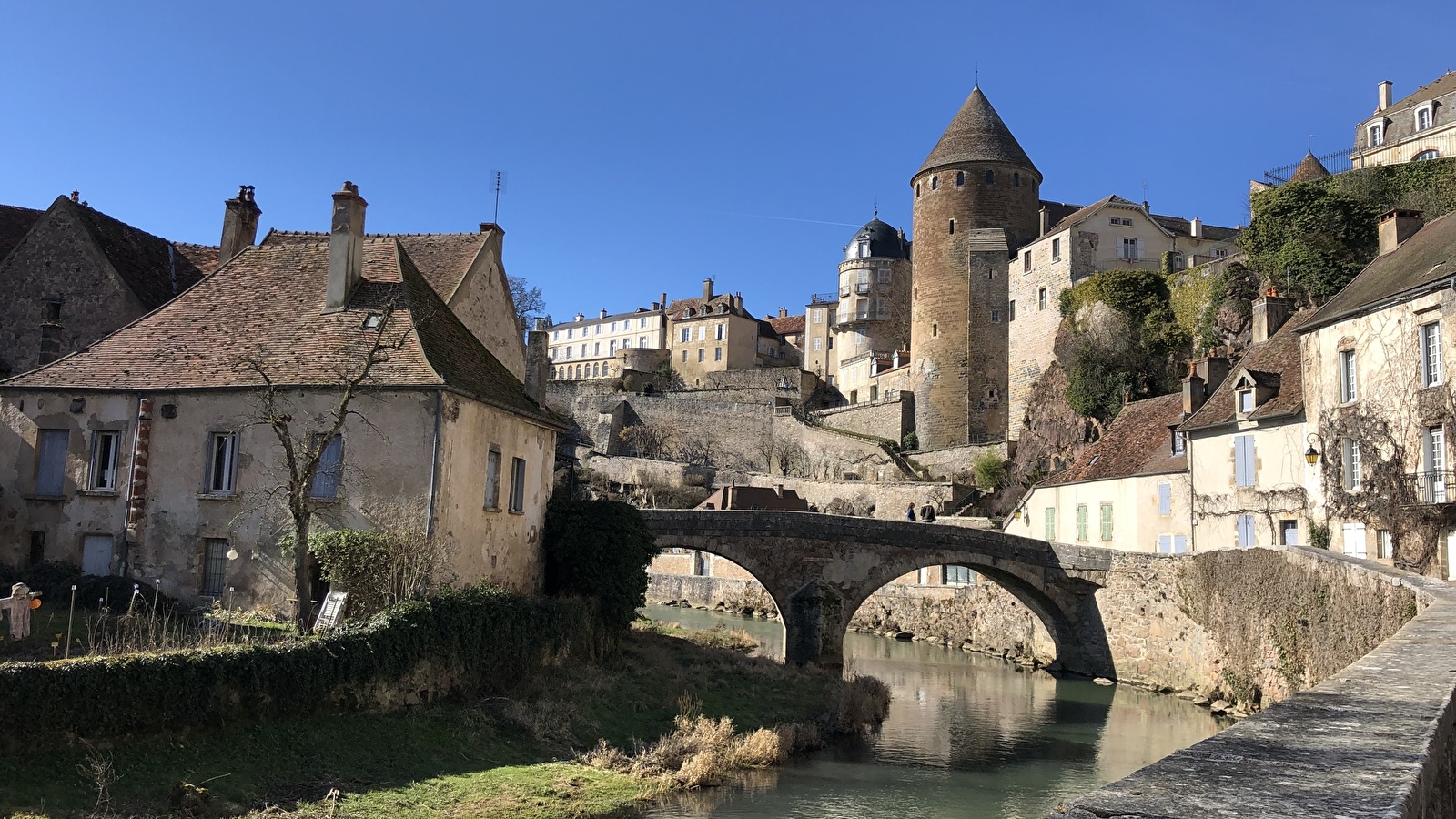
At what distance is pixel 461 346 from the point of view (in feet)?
65.6

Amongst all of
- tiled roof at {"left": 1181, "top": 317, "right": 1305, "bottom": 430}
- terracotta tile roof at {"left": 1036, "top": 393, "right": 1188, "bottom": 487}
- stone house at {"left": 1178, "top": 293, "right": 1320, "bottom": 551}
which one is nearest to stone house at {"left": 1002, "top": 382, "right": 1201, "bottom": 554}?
terracotta tile roof at {"left": 1036, "top": 393, "right": 1188, "bottom": 487}

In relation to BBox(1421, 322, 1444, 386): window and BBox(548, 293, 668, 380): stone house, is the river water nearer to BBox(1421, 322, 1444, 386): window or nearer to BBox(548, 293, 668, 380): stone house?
BBox(1421, 322, 1444, 386): window

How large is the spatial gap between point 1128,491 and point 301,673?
22.7 metres

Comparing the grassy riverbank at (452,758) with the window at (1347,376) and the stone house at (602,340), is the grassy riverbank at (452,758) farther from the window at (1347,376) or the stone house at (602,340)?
the stone house at (602,340)

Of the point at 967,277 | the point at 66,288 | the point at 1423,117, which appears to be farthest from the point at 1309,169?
the point at 66,288

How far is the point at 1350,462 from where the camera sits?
21812 millimetres

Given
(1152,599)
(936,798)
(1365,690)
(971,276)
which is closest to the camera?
(1365,690)

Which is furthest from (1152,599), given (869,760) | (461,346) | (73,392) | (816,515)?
(73,392)

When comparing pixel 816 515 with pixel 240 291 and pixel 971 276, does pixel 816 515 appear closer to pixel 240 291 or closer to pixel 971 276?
pixel 240 291

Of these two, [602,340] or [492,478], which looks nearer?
[492,478]

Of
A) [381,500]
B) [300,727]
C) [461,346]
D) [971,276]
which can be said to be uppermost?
[971,276]

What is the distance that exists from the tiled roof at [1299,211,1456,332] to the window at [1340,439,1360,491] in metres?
2.46

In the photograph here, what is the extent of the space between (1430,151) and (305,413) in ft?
135

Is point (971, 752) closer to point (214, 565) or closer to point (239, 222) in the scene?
point (214, 565)
